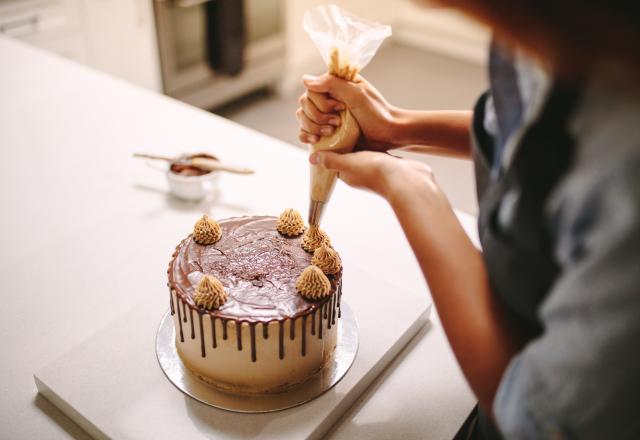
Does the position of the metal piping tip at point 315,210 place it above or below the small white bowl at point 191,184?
above

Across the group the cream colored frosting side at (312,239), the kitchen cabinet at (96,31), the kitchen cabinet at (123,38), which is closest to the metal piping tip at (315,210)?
the cream colored frosting side at (312,239)

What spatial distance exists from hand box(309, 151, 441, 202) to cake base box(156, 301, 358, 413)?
0.31 meters

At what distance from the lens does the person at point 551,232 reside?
1.59 ft

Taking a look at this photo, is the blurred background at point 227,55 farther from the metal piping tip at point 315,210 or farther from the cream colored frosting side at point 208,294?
the cream colored frosting side at point 208,294

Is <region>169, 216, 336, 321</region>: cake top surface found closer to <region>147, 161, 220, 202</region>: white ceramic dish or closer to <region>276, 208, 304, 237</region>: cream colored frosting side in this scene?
<region>276, 208, 304, 237</region>: cream colored frosting side

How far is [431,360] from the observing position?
3.44ft

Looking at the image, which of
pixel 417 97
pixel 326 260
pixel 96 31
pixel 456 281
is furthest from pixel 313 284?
pixel 417 97

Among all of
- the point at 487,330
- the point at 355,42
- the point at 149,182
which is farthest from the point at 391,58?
the point at 487,330

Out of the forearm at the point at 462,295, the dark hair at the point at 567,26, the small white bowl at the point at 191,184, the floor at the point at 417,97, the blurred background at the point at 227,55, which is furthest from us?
the floor at the point at 417,97

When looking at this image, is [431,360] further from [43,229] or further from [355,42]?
[43,229]

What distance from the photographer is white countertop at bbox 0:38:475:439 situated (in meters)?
0.97

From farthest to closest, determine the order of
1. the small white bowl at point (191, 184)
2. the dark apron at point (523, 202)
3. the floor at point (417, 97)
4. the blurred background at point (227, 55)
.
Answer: the floor at point (417, 97) < the blurred background at point (227, 55) < the small white bowl at point (191, 184) < the dark apron at point (523, 202)

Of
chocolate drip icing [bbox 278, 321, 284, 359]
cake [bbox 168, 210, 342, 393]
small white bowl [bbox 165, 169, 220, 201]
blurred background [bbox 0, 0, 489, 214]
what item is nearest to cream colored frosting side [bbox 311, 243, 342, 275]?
cake [bbox 168, 210, 342, 393]

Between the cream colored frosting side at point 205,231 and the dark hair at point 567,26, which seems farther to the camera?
the cream colored frosting side at point 205,231
